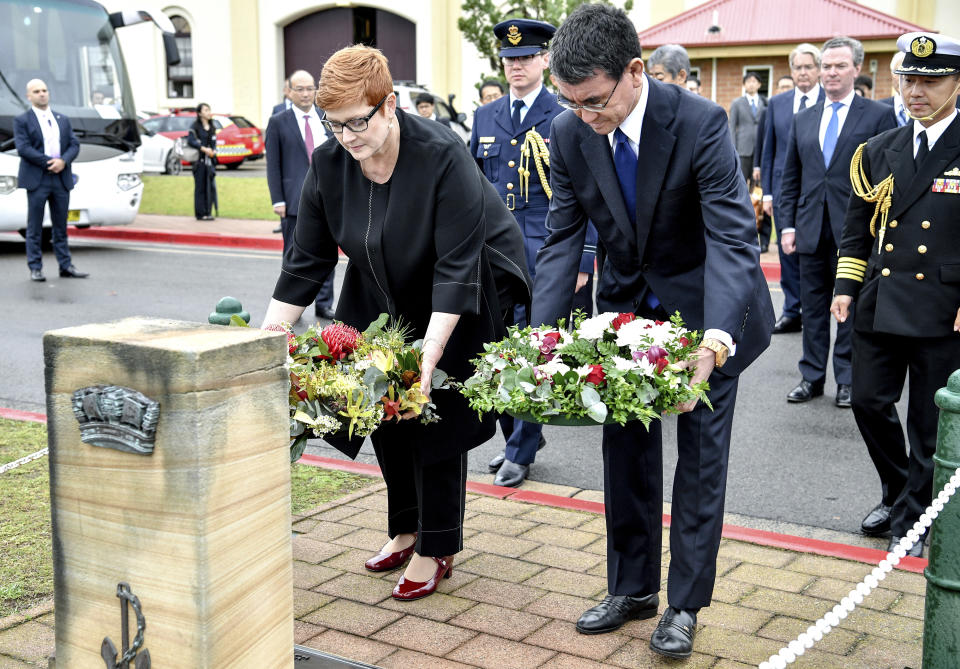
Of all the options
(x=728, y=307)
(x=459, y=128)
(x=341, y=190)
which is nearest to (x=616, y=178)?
(x=728, y=307)

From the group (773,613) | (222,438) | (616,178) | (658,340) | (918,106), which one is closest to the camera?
(222,438)

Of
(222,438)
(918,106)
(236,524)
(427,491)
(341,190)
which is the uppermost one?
(918,106)

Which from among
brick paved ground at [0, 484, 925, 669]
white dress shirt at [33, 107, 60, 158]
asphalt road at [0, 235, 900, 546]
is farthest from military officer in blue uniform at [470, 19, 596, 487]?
white dress shirt at [33, 107, 60, 158]

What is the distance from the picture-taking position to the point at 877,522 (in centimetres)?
488

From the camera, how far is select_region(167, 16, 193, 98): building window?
125 ft

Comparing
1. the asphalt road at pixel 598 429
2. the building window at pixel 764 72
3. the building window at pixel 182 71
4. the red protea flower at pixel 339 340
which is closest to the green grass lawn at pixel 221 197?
the asphalt road at pixel 598 429

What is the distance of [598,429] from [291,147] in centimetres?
446

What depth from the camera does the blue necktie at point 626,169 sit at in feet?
11.9

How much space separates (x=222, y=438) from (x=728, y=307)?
1.62m

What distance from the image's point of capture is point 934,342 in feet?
15.0

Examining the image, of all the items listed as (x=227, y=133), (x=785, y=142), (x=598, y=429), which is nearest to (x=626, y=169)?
(x=598, y=429)

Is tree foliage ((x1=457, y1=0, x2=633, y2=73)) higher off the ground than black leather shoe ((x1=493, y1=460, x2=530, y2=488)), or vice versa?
tree foliage ((x1=457, y1=0, x2=633, y2=73))

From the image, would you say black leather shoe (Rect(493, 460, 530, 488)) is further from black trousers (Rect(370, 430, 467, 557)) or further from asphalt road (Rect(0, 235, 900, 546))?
black trousers (Rect(370, 430, 467, 557))

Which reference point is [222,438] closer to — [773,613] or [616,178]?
[616,178]
